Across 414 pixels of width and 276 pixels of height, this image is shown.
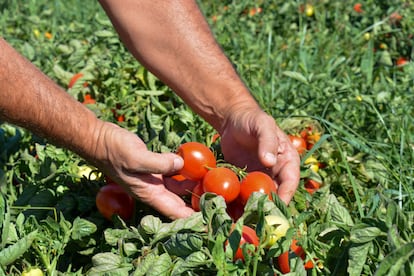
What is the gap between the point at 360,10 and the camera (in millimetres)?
4758

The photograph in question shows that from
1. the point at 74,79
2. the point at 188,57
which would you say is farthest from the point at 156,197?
the point at 74,79

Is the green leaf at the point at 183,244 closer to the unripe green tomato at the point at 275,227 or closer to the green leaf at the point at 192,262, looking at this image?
the green leaf at the point at 192,262

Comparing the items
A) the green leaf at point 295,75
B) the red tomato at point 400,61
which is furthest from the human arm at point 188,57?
the red tomato at point 400,61

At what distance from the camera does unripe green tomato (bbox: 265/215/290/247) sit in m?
1.72

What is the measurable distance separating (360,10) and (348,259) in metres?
3.33

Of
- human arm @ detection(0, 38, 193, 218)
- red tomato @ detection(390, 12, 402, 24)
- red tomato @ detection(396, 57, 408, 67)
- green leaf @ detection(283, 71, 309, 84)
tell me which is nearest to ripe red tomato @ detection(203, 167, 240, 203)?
human arm @ detection(0, 38, 193, 218)

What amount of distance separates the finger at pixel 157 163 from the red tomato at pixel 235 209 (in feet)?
0.61

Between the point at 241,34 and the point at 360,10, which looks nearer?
the point at 241,34

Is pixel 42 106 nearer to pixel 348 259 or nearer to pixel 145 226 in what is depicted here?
pixel 145 226

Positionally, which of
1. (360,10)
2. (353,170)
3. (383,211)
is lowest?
(360,10)

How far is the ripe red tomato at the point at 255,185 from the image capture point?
6.60ft

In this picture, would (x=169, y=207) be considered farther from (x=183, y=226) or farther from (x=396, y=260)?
(x=396, y=260)

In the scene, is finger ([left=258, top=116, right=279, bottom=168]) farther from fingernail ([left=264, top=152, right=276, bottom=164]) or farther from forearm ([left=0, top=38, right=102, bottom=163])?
forearm ([left=0, top=38, right=102, bottom=163])

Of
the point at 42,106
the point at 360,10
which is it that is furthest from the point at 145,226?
the point at 360,10
